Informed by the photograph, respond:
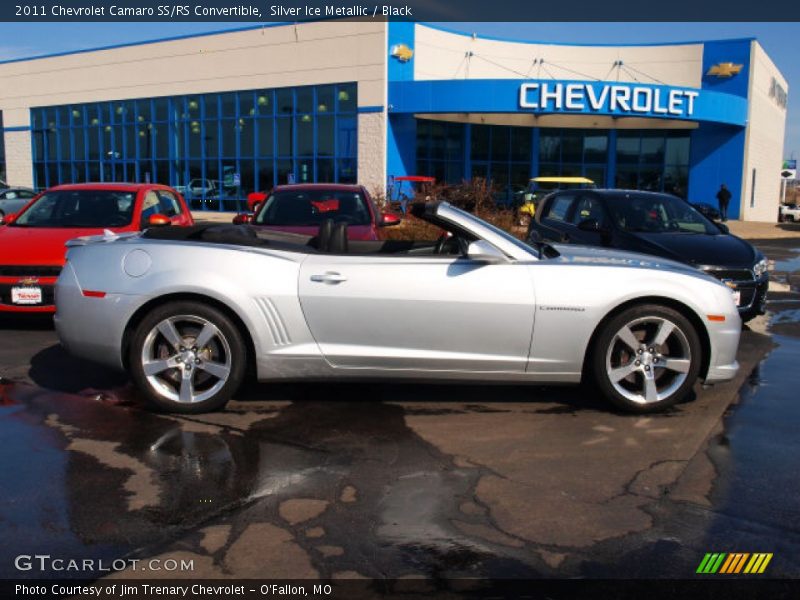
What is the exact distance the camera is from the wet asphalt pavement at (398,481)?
10.4ft

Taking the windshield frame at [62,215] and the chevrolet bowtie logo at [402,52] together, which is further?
the chevrolet bowtie logo at [402,52]

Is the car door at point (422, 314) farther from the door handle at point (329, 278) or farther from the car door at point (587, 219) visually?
the car door at point (587, 219)

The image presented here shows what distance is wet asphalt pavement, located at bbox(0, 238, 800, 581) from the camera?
3160 millimetres

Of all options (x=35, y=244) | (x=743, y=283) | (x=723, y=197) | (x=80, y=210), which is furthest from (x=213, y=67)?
(x=743, y=283)

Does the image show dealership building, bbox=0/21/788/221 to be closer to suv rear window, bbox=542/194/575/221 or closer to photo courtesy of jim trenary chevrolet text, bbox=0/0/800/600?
suv rear window, bbox=542/194/575/221

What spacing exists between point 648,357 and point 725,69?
34.7 metres

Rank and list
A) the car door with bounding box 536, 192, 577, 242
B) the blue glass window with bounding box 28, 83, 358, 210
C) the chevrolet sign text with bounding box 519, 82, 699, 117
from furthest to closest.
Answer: the blue glass window with bounding box 28, 83, 358, 210
the chevrolet sign text with bounding box 519, 82, 699, 117
the car door with bounding box 536, 192, 577, 242

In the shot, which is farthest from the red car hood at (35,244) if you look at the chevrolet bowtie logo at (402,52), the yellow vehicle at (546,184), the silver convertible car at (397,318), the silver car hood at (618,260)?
the chevrolet bowtie logo at (402,52)

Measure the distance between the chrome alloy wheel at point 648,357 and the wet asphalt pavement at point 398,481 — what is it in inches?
8.0

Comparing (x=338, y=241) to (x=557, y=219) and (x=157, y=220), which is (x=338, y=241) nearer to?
(x=157, y=220)

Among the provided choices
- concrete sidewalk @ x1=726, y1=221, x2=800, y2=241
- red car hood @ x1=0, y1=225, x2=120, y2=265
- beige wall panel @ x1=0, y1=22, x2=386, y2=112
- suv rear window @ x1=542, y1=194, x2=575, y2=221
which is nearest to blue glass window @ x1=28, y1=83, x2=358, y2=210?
beige wall panel @ x1=0, y1=22, x2=386, y2=112

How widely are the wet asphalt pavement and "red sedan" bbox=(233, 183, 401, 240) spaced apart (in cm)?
344
